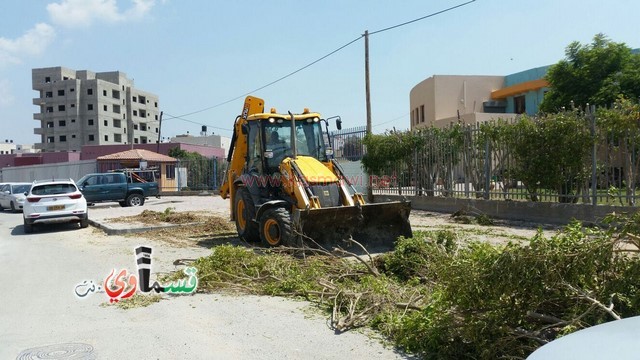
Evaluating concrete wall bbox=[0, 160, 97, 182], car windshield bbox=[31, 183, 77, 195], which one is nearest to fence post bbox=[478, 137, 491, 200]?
car windshield bbox=[31, 183, 77, 195]

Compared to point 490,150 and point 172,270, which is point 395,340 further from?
point 490,150

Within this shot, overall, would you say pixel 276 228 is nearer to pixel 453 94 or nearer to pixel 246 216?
pixel 246 216

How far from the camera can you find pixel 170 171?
124ft

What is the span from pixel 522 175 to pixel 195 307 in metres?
11.0

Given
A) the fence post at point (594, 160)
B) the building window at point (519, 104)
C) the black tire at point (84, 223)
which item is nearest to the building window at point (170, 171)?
the black tire at point (84, 223)

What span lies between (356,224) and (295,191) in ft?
4.73

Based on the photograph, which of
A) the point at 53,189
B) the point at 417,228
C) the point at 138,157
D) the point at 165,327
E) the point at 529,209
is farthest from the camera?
the point at 138,157

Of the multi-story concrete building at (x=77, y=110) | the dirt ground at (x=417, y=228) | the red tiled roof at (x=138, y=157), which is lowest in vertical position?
the dirt ground at (x=417, y=228)

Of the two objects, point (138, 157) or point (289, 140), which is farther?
point (138, 157)

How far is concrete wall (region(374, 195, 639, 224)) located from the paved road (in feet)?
27.0

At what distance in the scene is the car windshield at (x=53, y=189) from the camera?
16422mm

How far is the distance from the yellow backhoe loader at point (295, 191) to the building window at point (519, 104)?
119 feet

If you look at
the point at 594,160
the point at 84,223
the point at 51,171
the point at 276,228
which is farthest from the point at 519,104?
the point at 51,171

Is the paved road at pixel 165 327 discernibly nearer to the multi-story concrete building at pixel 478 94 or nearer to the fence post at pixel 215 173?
the fence post at pixel 215 173
